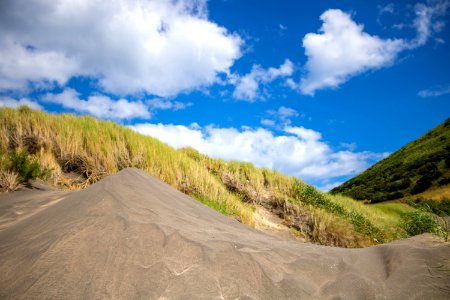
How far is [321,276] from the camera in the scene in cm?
214

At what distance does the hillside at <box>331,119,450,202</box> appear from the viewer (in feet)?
90.5

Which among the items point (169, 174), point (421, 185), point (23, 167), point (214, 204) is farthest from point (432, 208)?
point (421, 185)

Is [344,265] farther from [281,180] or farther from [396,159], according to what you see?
[396,159]


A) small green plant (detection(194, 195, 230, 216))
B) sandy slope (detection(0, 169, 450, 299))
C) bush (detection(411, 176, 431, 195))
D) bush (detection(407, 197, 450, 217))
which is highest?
bush (detection(411, 176, 431, 195))

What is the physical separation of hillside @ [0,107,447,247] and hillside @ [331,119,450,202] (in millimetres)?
21199

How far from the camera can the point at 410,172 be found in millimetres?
31766

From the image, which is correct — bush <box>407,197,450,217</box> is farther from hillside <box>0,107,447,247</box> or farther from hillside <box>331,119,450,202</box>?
hillside <box>331,119,450,202</box>

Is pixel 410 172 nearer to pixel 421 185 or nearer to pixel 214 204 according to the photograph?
pixel 421 185

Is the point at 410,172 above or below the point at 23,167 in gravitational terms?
above

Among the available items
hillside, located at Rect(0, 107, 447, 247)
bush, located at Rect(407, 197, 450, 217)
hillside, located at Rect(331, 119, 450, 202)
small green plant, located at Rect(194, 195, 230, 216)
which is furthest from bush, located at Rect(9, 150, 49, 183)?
hillside, located at Rect(331, 119, 450, 202)

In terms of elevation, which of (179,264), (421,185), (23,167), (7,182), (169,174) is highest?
(421,185)

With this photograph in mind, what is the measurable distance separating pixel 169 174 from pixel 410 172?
3169 cm

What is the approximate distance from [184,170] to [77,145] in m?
2.84

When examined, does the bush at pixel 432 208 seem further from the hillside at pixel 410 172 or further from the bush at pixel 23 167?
the hillside at pixel 410 172
